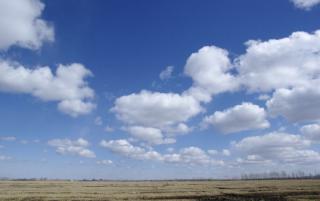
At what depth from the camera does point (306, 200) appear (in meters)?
48.8

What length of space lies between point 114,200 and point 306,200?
26.2 meters

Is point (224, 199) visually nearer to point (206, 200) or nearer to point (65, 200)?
point (206, 200)

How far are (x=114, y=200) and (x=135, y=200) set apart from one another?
2.95m

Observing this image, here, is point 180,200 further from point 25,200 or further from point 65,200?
point 25,200

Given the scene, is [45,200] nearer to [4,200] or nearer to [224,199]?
[4,200]

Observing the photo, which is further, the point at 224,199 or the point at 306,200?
the point at 224,199

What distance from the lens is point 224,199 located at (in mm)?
52500

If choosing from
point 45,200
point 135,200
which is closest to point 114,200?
point 135,200

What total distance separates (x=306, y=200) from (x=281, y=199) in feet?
13.0

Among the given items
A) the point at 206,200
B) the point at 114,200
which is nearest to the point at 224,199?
the point at 206,200

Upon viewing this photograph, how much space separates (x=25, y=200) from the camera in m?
51.5

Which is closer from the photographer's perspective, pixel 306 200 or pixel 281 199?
pixel 306 200

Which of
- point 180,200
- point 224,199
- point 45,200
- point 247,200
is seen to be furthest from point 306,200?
point 45,200

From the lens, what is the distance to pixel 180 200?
50.8 metres
